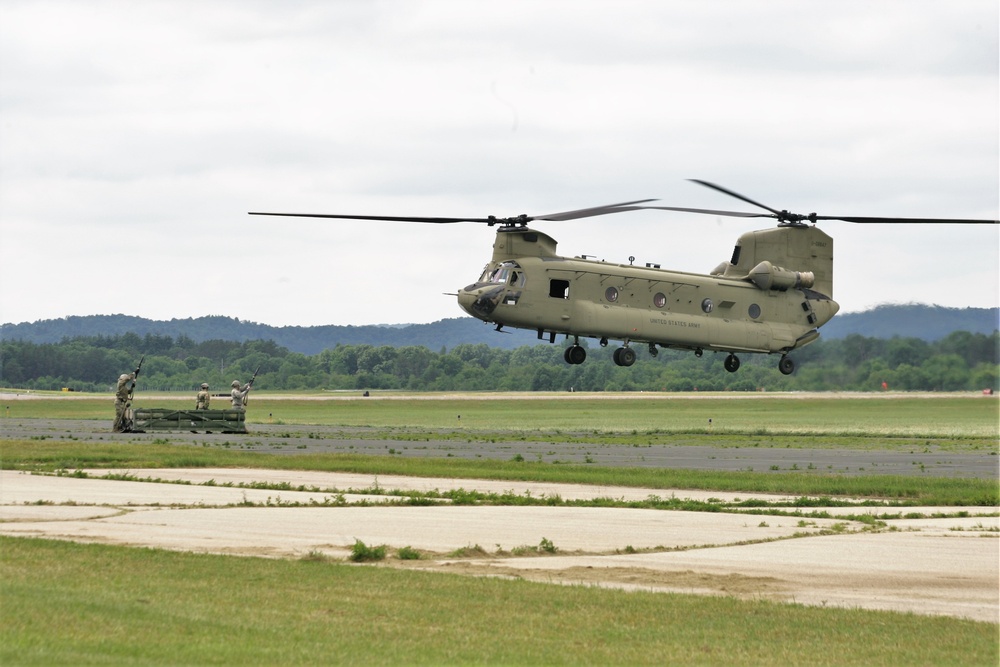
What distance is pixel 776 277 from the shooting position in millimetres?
47594

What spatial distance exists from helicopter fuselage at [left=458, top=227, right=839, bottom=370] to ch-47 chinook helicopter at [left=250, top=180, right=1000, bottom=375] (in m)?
0.03

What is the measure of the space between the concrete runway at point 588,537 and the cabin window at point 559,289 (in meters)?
11.6

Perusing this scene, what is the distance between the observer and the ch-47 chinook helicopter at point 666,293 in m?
42.8

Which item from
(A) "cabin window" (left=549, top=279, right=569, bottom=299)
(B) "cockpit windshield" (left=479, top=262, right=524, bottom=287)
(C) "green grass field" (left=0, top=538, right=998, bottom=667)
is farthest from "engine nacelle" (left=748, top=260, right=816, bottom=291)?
(C) "green grass field" (left=0, top=538, right=998, bottom=667)

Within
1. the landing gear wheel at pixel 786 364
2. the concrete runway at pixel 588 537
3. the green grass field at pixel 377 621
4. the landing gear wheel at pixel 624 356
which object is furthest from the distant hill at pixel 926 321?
the green grass field at pixel 377 621

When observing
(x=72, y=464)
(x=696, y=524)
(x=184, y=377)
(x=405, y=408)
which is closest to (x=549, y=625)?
(x=696, y=524)

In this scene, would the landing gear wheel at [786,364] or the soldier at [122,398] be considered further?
the soldier at [122,398]

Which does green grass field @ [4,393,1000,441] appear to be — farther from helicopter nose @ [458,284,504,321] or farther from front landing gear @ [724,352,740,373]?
helicopter nose @ [458,284,504,321]

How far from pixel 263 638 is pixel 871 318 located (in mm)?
43300

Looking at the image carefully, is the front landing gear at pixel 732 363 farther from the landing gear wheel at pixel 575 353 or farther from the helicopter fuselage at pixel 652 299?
the landing gear wheel at pixel 575 353

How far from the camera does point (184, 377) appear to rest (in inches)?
5600

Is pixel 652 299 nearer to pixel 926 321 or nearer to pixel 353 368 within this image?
pixel 926 321

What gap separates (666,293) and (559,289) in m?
4.35

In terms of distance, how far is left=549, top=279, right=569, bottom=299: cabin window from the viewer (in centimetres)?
4331
